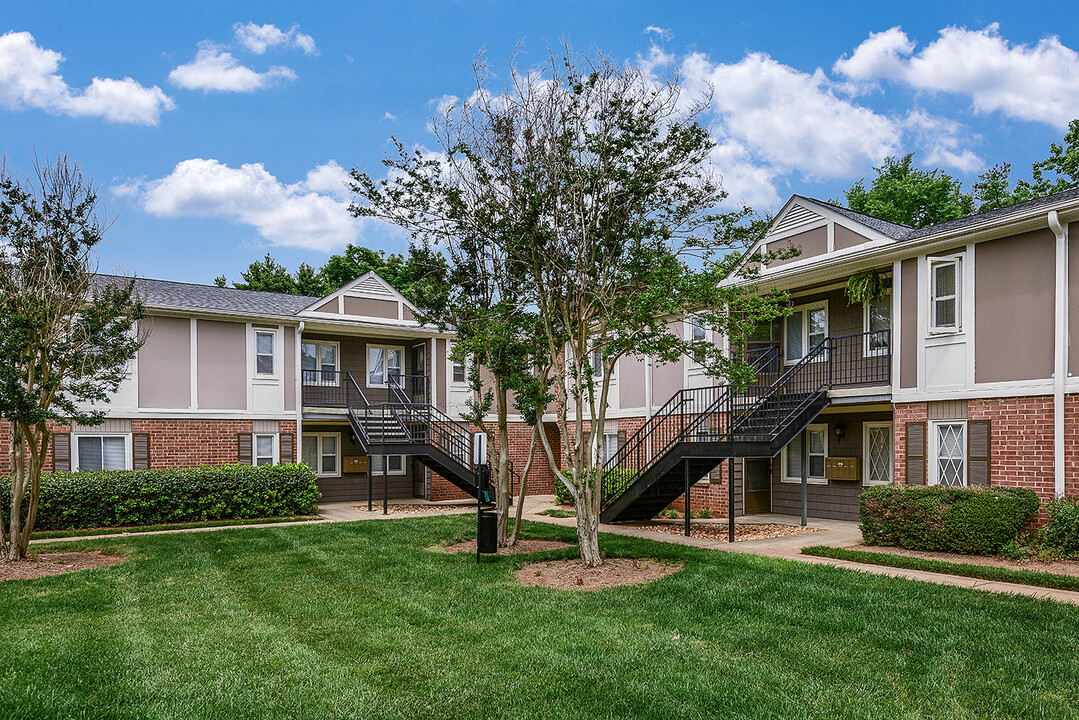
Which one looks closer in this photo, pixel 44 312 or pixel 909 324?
pixel 44 312

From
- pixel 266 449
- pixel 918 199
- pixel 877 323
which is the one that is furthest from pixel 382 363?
pixel 918 199

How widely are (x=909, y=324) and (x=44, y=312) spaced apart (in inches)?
531

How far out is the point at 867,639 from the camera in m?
6.04

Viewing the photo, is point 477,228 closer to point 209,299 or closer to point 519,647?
point 519,647

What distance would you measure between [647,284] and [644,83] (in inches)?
103

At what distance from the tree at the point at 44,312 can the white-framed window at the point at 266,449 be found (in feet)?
25.8

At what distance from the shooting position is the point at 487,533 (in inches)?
393

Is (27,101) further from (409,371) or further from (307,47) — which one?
(409,371)

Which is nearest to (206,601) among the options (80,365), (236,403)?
(80,365)

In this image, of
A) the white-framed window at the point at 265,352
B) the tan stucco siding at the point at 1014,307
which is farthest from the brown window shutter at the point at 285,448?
the tan stucco siding at the point at 1014,307

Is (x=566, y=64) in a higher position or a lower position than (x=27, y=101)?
lower

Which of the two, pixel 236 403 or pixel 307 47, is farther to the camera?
pixel 236 403

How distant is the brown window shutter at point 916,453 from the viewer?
39.9ft

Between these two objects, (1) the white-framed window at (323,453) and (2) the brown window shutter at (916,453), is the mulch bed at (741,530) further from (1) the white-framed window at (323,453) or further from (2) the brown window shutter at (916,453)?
(1) the white-framed window at (323,453)
